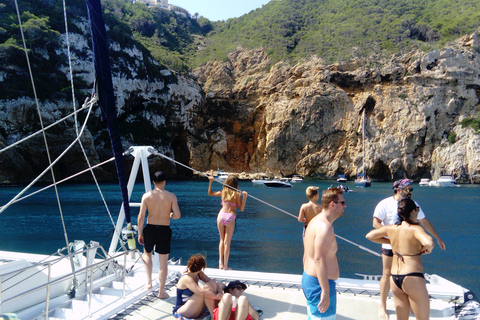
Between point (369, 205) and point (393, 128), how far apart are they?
28949 mm

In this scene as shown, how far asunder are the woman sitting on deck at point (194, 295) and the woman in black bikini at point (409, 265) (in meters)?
1.83

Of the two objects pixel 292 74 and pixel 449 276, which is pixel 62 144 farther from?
pixel 449 276

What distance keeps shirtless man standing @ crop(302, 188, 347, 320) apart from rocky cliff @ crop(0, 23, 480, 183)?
42.0 m

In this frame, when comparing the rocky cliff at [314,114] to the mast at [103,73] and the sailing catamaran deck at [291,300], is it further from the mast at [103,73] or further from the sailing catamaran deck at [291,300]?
the sailing catamaran deck at [291,300]

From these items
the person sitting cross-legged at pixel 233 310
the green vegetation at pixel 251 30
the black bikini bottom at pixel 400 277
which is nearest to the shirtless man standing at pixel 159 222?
the person sitting cross-legged at pixel 233 310

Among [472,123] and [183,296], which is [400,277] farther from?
[472,123]

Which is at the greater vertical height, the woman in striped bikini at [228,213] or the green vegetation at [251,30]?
the green vegetation at [251,30]

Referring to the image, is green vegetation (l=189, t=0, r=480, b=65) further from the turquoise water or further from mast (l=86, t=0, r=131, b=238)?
mast (l=86, t=0, r=131, b=238)

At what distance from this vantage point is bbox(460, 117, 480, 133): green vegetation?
1850 inches

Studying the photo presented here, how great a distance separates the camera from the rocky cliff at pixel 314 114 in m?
45.9

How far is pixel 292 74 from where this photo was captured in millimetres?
57594

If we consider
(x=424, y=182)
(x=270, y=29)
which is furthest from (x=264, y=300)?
(x=270, y=29)

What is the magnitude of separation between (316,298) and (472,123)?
181 feet

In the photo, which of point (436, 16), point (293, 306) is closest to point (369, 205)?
point (293, 306)
